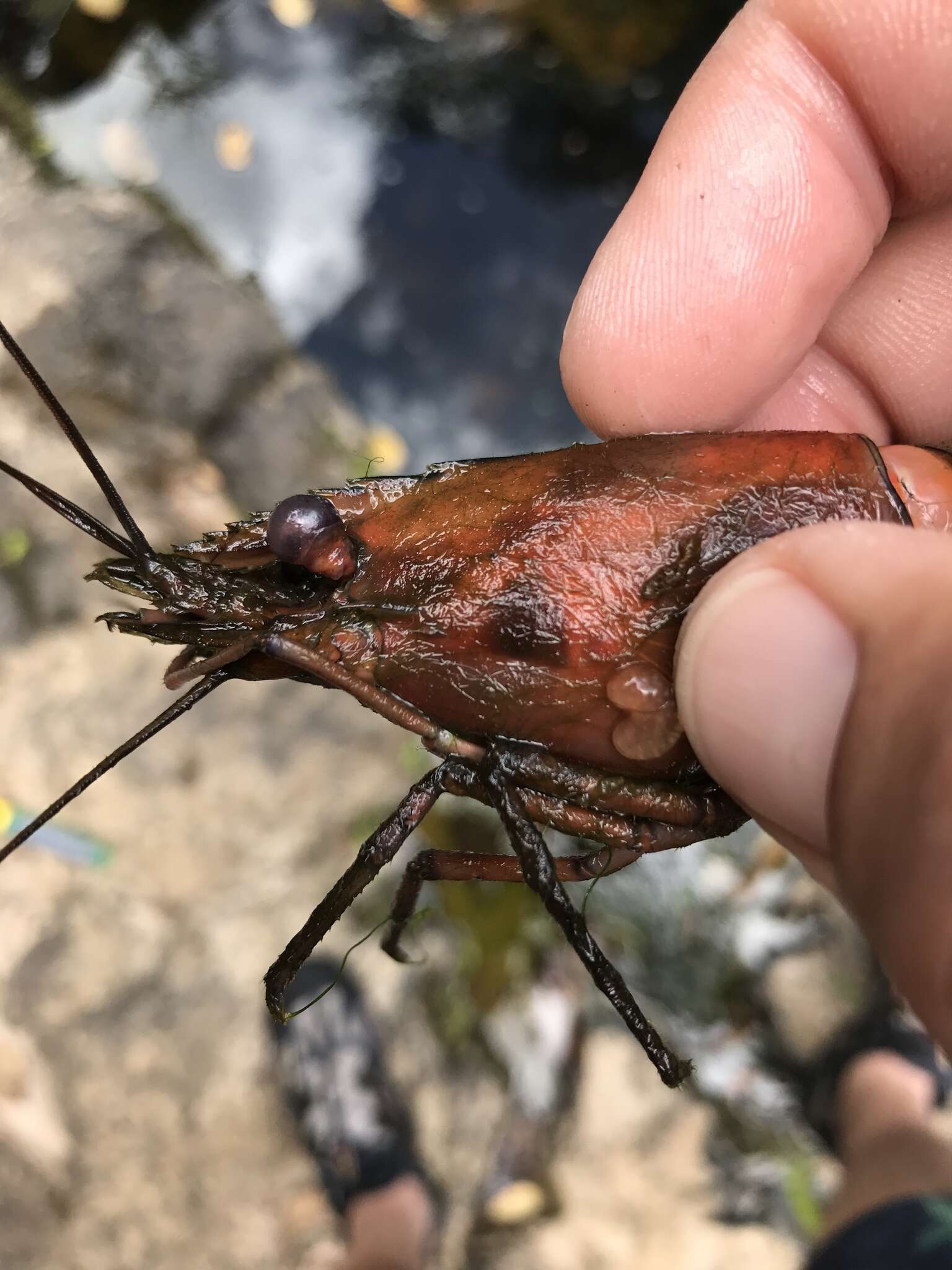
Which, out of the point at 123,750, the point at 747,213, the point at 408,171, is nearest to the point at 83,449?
the point at 123,750

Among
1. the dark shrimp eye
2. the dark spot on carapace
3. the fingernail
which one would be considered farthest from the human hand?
the dark shrimp eye

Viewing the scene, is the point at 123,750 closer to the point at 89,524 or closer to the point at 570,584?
the point at 89,524

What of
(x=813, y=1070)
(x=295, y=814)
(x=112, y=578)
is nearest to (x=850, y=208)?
(x=112, y=578)

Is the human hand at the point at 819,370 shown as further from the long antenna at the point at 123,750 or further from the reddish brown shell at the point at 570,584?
the long antenna at the point at 123,750

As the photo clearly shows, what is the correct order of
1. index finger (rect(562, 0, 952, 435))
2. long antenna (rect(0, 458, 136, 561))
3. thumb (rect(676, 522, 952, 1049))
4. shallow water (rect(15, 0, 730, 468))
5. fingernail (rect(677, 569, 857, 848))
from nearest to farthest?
thumb (rect(676, 522, 952, 1049)) → fingernail (rect(677, 569, 857, 848)) → long antenna (rect(0, 458, 136, 561)) → index finger (rect(562, 0, 952, 435)) → shallow water (rect(15, 0, 730, 468))

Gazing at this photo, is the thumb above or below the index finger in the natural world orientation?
below

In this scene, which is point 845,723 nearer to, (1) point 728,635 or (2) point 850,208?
(1) point 728,635

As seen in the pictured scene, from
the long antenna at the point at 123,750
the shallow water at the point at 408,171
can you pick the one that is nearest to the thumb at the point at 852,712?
the long antenna at the point at 123,750

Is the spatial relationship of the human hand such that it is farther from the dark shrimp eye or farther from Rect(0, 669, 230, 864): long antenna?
Rect(0, 669, 230, 864): long antenna

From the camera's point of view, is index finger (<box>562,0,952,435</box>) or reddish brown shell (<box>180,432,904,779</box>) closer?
reddish brown shell (<box>180,432,904,779</box>)
